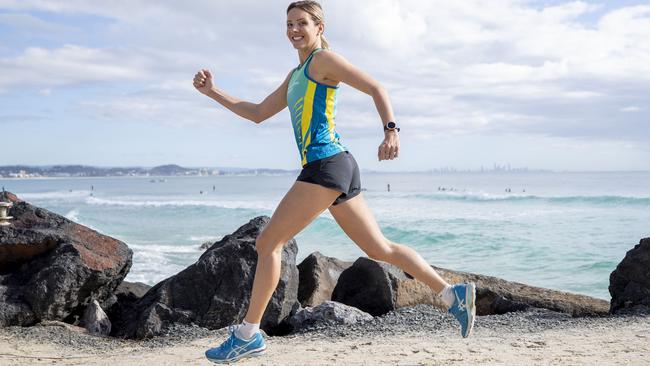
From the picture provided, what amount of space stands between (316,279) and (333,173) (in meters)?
4.62

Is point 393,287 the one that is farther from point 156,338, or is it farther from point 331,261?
point 156,338

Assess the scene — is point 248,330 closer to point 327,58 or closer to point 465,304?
point 465,304

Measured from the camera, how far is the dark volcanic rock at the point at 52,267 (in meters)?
6.95

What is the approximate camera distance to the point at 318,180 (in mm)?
4066

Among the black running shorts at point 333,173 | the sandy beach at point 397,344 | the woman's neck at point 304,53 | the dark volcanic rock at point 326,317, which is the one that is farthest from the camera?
the dark volcanic rock at point 326,317

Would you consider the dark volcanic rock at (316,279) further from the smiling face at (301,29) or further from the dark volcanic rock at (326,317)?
the smiling face at (301,29)

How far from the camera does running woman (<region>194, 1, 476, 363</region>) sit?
161 inches

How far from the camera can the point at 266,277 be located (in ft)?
13.9

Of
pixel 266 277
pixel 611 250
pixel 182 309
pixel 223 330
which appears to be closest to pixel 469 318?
pixel 266 277

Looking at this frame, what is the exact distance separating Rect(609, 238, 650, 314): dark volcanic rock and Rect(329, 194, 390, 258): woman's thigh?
3971 mm

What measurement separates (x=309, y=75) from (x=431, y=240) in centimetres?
2060

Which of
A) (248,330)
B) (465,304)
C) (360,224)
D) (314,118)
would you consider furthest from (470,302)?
(314,118)

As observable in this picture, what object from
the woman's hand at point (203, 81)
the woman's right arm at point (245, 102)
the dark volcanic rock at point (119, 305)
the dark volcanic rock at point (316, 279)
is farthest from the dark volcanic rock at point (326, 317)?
the woman's hand at point (203, 81)

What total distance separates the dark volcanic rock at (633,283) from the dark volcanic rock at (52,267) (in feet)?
17.2
